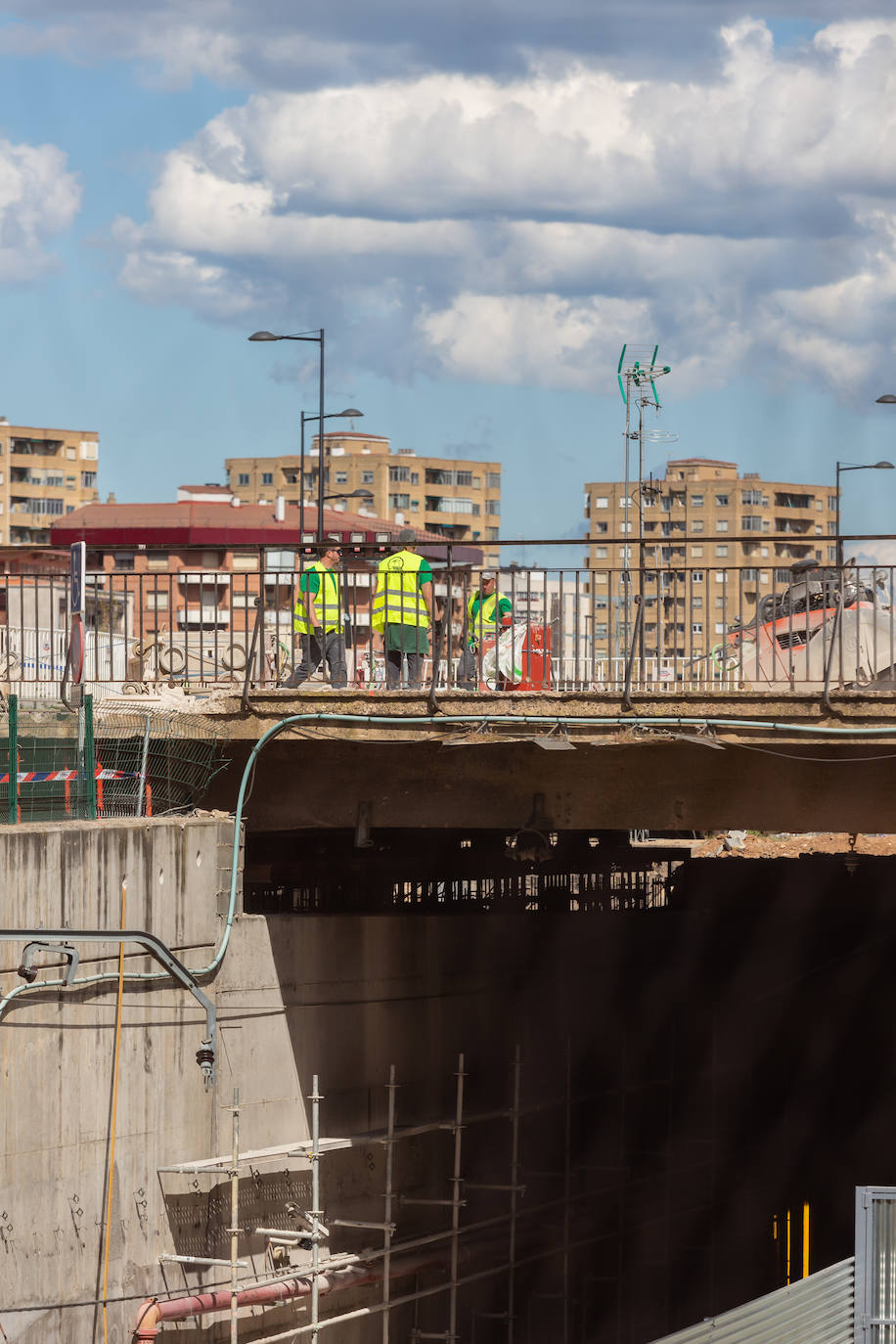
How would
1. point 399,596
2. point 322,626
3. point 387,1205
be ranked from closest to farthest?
1. point 387,1205
2. point 322,626
3. point 399,596

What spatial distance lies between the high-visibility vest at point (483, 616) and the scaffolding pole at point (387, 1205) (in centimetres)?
426

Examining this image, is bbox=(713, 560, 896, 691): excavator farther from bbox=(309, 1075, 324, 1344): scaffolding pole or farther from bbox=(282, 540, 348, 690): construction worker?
bbox=(309, 1075, 324, 1344): scaffolding pole

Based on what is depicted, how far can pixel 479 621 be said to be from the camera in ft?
52.3

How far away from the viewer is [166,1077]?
523 inches

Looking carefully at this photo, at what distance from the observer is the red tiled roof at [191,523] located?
73.6 m

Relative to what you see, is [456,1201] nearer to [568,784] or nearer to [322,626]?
[568,784]

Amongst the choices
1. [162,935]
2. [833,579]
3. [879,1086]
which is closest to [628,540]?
[833,579]

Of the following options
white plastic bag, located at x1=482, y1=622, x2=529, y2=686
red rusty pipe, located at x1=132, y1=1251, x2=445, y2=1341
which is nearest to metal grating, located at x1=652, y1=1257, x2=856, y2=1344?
red rusty pipe, located at x1=132, y1=1251, x2=445, y2=1341

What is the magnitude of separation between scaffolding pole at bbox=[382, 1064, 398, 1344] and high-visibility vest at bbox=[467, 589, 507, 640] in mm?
4262

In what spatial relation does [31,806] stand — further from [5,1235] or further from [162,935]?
[5,1235]

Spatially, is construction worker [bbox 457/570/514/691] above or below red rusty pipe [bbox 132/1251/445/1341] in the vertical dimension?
above

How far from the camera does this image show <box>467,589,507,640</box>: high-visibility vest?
16.0 meters

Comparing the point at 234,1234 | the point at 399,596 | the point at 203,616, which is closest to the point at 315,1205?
the point at 234,1234

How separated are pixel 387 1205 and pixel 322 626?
5.47 m
